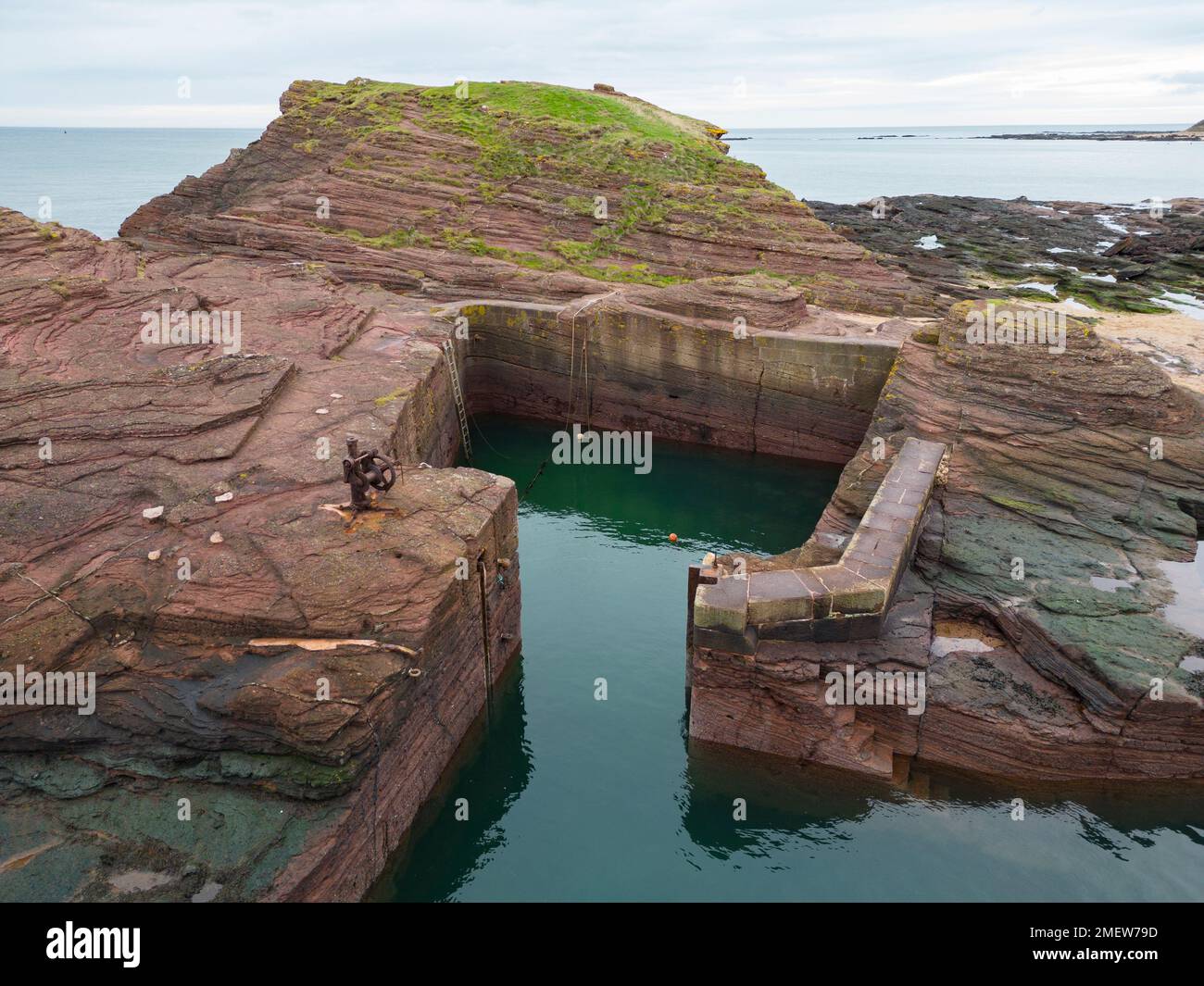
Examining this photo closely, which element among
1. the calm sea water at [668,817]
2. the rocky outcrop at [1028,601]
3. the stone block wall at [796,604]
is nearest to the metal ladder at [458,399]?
the calm sea water at [668,817]

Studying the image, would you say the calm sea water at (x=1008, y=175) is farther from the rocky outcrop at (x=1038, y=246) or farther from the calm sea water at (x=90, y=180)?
the calm sea water at (x=90, y=180)

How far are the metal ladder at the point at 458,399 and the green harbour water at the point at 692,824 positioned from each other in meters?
9.08

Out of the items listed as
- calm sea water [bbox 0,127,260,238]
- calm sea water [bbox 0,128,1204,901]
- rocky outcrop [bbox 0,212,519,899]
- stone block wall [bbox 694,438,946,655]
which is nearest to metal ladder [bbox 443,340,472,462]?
rocky outcrop [bbox 0,212,519,899]

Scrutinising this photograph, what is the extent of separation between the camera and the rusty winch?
1190 cm

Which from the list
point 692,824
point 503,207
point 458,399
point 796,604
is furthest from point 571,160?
point 692,824

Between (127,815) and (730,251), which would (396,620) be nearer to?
(127,815)

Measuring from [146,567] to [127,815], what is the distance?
10.4 feet

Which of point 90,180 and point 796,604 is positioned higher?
point 90,180

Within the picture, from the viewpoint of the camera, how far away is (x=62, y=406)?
564 inches

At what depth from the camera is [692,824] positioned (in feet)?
37.6

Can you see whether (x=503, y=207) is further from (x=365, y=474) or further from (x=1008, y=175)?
(x=1008, y=175)

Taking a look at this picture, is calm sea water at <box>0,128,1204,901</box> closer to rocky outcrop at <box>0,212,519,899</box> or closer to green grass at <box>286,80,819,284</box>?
rocky outcrop at <box>0,212,519,899</box>

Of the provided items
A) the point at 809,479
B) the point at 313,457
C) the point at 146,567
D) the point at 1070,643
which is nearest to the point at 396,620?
the point at 146,567

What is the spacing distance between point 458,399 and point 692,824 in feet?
47.2
